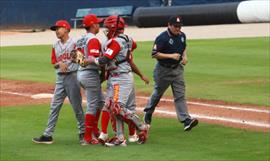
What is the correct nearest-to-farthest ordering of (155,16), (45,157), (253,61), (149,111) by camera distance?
(45,157) < (149,111) < (253,61) < (155,16)

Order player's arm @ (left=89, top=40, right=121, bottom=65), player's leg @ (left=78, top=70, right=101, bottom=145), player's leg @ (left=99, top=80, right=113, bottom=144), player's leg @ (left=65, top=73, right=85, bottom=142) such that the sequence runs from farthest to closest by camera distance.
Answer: player's leg @ (left=65, top=73, right=85, bottom=142)
player's leg @ (left=78, top=70, right=101, bottom=145)
player's leg @ (left=99, top=80, right=113, bottom=144)
player's arm @ (left=89, top=40, right=121, bottom=65)

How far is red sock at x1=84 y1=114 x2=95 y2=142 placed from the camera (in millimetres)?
11238

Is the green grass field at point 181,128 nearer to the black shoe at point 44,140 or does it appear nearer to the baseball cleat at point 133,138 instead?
the black shoe at point 44,140

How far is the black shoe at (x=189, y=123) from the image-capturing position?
12.1m

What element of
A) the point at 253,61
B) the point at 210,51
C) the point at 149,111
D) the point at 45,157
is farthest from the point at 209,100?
the point at 210,51

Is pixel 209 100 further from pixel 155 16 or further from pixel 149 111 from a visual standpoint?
pixel 155 16

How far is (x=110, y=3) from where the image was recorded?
1618 inches

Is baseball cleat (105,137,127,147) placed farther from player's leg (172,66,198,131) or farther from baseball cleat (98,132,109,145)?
player's leg (172,66,198,131)

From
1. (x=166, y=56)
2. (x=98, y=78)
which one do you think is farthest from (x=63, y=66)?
(x=166, y=56)

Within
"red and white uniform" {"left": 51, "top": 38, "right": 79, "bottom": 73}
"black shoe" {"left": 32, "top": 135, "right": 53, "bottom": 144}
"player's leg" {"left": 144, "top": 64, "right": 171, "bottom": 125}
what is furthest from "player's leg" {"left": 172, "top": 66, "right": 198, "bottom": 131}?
"black shoe" {"left": 32, "top": 135, "right": 53, "bottom": 144}

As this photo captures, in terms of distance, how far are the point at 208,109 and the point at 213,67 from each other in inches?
305

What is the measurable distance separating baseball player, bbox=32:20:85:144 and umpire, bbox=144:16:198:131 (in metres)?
1.48

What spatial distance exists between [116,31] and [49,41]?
24275 mm

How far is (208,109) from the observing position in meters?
14.5
